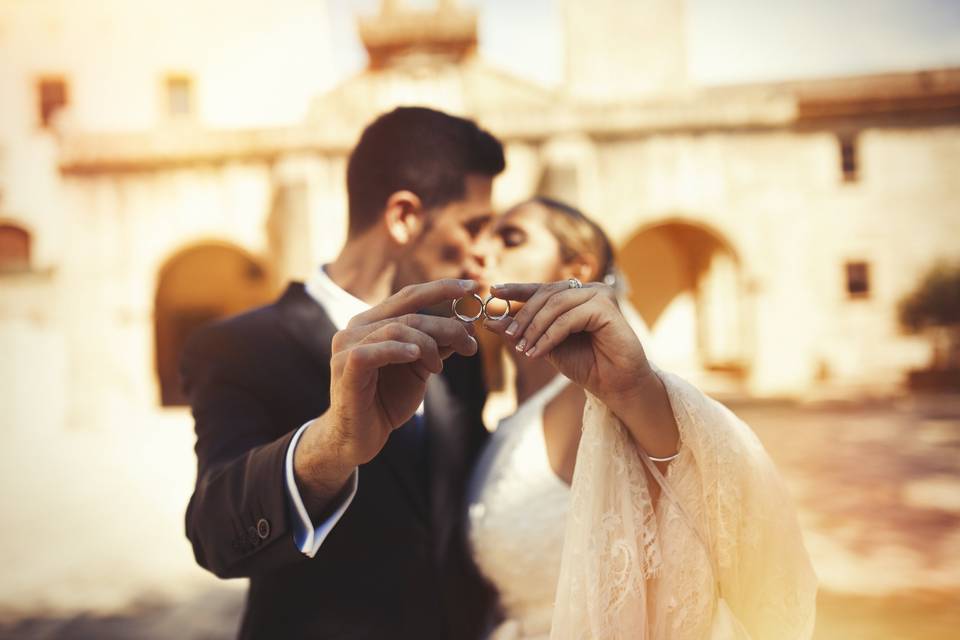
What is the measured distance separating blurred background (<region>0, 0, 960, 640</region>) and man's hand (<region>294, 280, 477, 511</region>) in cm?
881

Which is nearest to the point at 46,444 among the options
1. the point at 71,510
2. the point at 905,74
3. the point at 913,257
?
the point at 71,510

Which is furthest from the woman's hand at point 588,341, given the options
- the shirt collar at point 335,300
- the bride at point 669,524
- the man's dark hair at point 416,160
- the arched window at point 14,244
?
the arched window at point 14,244

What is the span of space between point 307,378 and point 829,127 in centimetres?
1817

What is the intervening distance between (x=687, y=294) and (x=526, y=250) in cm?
1628

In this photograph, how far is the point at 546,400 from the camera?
89.1 inches

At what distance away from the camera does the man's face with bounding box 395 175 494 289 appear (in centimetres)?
214

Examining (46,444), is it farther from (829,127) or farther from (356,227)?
(829,127)

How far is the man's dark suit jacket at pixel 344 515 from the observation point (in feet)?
5.61

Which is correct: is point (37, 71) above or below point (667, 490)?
above

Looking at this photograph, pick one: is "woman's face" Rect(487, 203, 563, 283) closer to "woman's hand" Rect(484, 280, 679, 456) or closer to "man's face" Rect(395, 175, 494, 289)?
"man's face" Rect(395, 175, 494, 289)

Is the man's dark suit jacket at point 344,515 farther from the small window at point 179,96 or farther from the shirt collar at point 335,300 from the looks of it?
the small window at point 179,96

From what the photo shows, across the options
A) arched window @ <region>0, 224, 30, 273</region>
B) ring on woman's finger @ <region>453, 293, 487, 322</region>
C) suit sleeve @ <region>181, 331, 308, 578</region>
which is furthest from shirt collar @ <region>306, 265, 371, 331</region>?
arched window @ <region>0, 224, 30, 273</region>

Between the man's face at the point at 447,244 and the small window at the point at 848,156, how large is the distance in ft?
58.0

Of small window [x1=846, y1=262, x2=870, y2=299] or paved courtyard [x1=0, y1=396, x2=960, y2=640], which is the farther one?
small window [x1=846, y1=262, x2=870, y2=299]
